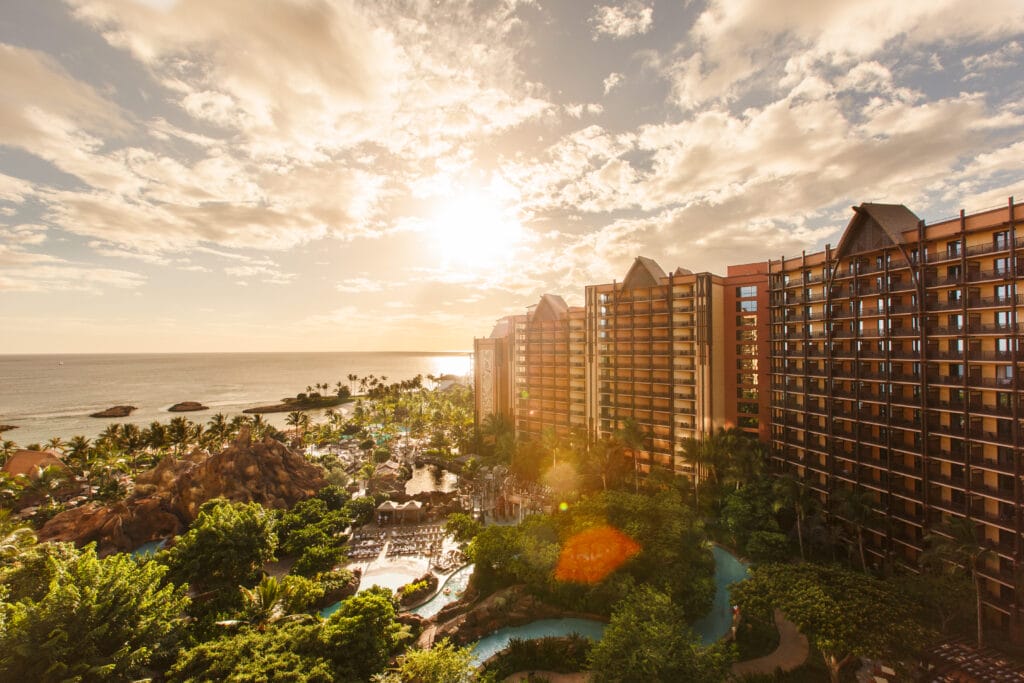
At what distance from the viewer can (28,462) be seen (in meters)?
66.5

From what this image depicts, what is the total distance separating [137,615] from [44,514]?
49.2m

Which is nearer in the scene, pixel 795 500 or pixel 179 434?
pixel 795 500

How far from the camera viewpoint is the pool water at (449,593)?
34656 millimetres

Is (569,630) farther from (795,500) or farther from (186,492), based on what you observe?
(186,492)

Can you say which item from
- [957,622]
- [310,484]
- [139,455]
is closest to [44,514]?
[139,455]

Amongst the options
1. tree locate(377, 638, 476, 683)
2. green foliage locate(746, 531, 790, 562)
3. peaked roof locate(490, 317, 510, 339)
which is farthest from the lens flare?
peaked roof locate(490, 317, 510, 339)

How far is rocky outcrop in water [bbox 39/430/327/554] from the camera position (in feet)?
153

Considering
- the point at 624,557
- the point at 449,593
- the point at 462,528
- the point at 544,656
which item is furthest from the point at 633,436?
the point at 544,656

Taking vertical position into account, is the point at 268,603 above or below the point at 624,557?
below

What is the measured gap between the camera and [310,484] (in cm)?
6062

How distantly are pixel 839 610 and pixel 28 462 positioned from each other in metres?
105

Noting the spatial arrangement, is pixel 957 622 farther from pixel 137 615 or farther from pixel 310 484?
pixel 310 484

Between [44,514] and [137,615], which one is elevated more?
[137,615]

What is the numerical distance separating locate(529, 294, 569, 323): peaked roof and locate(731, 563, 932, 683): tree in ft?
162
